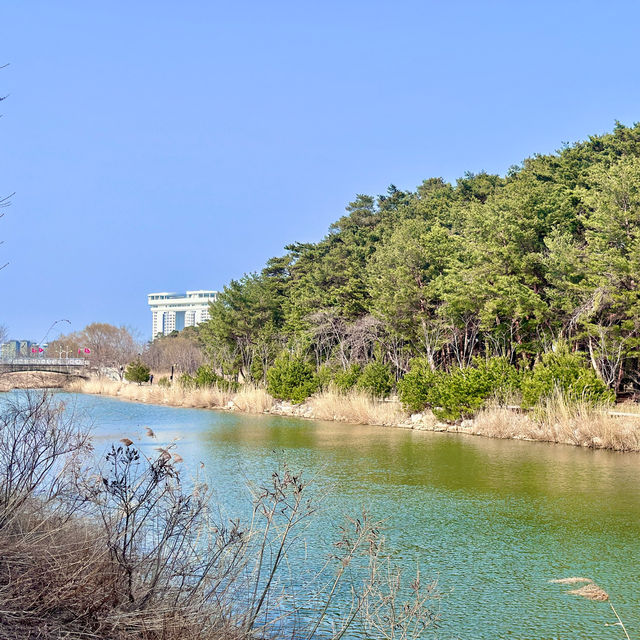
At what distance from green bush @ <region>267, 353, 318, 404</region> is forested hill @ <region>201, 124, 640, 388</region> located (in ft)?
5.16

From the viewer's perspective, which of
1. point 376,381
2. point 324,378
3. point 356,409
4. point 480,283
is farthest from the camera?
point 324,378

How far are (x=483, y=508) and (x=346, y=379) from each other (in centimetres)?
1335

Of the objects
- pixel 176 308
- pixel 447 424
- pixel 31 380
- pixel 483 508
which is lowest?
pixel 483 508

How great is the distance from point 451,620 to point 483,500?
4.65 meters

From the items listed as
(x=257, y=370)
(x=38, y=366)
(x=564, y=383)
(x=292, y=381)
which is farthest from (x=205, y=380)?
(x=564, y=383)

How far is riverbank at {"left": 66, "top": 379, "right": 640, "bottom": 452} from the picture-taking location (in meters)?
14.2

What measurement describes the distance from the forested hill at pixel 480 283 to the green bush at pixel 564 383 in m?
1.33

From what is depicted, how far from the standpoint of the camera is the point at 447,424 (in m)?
18.3

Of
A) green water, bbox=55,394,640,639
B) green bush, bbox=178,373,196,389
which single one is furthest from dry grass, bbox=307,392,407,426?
green bush, bbox=178,373,196,389

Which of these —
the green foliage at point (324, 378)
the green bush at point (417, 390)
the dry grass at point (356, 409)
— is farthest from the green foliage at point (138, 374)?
the green bush at point (417, 390)

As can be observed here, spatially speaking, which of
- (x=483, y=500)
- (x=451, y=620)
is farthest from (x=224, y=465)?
(x=451, y=620)

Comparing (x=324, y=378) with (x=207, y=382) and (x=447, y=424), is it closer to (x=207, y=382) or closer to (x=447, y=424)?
(x=447, y=424)

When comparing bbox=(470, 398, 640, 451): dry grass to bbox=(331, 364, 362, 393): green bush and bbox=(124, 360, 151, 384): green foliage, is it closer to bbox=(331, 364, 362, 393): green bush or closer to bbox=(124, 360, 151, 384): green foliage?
bbox=(331, 364, 362, 393): green bush

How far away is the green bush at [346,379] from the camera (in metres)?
22.7
